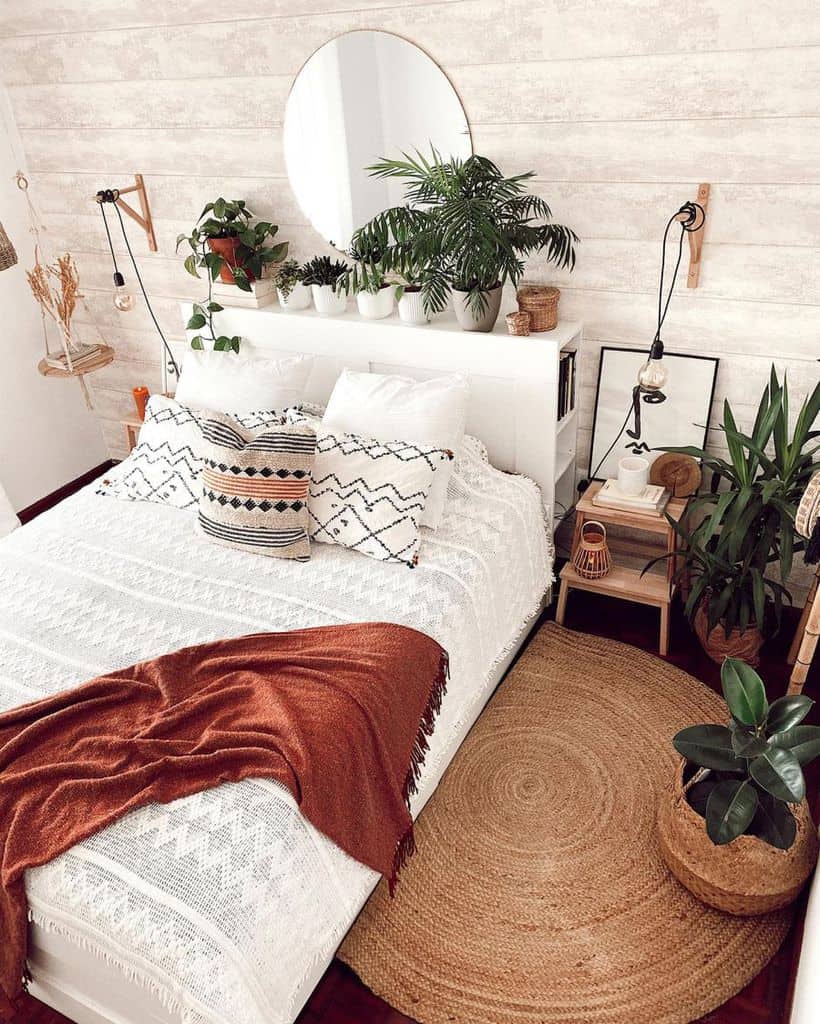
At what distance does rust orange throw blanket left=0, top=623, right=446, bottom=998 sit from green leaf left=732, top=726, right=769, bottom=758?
72 centimetres

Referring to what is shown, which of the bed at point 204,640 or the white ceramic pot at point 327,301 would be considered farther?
the white ceramic pot at point 327,301

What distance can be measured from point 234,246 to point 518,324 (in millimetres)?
1180

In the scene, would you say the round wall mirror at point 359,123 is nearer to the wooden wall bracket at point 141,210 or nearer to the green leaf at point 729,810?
the wooden wall bracket at point 141,210

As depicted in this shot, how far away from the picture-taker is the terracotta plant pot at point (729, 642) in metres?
2.71

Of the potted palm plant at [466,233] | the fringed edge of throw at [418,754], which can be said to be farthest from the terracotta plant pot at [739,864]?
the potted palm plant at [466,233]

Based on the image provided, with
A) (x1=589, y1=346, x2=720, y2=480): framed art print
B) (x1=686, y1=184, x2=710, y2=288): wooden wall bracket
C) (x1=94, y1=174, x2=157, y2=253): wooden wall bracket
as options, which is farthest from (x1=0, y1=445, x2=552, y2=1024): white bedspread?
(x1=94, y1=174, x2=157, y2=253): wooden wall bracket

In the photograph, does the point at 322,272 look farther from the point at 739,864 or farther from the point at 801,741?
the point at 739,864

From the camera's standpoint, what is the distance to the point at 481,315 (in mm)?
2736

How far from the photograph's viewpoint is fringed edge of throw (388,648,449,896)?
1937 millimetres

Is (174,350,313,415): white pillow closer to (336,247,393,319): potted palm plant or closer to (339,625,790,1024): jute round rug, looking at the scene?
(336,247,393,319): potted palm plant

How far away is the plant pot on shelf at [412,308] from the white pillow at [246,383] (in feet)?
1.25

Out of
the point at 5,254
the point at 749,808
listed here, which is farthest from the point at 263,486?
the point at 749,808

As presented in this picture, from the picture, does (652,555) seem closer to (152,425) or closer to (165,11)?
(152,425)

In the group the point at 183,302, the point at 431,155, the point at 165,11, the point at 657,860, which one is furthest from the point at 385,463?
the point at 165,11
